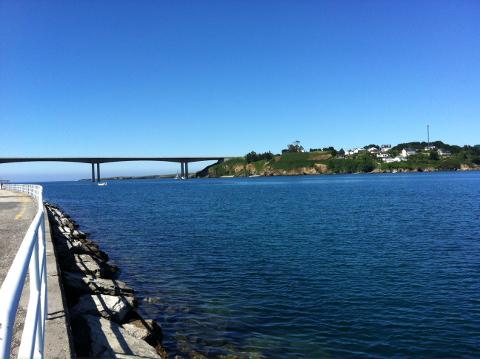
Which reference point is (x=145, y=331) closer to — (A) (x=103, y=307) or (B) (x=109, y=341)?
(A) (x=103, y=307)

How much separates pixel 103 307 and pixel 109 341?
221cm

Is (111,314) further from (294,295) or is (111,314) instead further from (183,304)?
(294,295)

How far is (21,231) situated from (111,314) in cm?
831

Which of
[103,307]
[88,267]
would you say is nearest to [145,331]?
[103,307]

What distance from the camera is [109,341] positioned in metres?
8.10

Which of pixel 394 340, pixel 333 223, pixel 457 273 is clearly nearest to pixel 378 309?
pixel 394 340

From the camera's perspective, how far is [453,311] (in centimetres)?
1286

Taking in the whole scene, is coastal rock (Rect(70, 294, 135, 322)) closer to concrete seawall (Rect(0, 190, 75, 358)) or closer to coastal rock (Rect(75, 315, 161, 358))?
A: coastal rock (Rect(75, 315, 161, 358))

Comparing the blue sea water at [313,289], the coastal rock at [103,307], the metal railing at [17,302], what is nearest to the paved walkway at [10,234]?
the coastal rock at [103,307]

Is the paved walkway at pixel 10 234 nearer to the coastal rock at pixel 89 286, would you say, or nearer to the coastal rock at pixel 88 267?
the coastal rock at pixel 89 286

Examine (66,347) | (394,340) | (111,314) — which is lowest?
(394,340)

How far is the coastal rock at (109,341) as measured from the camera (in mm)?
7513

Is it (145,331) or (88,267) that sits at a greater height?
(88,267)

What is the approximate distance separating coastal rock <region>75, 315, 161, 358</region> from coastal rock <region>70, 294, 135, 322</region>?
2.55 feet
